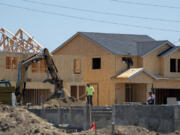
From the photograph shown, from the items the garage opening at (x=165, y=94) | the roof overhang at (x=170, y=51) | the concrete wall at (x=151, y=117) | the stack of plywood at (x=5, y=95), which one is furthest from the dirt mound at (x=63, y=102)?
the garage opening at (x=165, y=94)

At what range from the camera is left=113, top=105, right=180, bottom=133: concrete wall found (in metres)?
25.1

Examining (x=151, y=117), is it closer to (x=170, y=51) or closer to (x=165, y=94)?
(x=170, y=51)

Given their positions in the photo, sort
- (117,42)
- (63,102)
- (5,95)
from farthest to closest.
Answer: (117,42), (63,102), (5,95)

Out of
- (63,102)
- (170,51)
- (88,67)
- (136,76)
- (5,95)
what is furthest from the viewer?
(88,67)

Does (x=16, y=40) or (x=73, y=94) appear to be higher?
(x=16, y=40)

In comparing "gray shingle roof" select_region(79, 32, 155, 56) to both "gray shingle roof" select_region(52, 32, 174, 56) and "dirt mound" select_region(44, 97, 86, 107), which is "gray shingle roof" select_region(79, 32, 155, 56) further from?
"dirt mound" select_region(44, 97, 86, 107)

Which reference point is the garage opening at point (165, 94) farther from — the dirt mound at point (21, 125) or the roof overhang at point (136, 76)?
the dirt mound at point (21, 125)

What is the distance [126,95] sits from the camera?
46875 mm

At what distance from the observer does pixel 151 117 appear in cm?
2542

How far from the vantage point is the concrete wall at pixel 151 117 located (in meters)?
25.1

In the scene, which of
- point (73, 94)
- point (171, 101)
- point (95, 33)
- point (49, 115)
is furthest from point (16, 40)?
point (49, 115)

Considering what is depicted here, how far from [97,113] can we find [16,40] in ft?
116

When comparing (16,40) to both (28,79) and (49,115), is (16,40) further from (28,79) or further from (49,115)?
(49,115)

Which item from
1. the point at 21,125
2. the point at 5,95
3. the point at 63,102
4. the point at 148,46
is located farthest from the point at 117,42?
the point at 21,125
